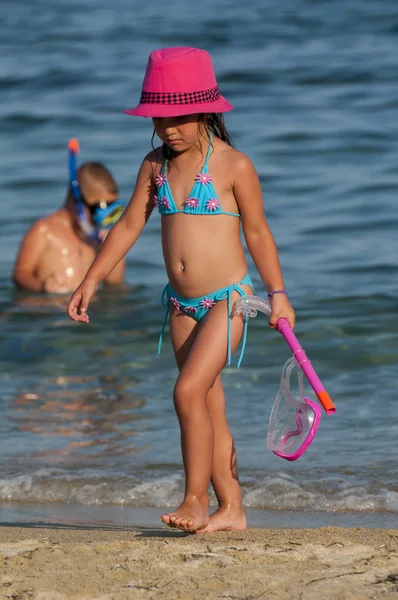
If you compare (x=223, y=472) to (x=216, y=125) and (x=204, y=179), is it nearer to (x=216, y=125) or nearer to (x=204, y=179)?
(x=204, y=179)

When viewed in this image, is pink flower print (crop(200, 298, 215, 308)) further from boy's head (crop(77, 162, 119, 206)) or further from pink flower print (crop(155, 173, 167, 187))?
boy's head (crop(77, 162, 119, 206))

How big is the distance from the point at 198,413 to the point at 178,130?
37.3 inches

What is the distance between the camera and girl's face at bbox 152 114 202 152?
372 centimetres

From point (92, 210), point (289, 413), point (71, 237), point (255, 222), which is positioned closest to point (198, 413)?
point (289, 413)

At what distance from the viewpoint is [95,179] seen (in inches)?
301

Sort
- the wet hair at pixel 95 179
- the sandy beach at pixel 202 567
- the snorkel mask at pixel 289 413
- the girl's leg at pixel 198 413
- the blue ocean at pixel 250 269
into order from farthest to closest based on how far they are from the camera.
Result: 1. the wet hair at pixel 95 179
2. the blue ocean at pixel 250 269
3. the girl's leg at pixel 198 413
4. the snorkel mask at pixel 289 413
5. the sandy beach at pixel 202 567

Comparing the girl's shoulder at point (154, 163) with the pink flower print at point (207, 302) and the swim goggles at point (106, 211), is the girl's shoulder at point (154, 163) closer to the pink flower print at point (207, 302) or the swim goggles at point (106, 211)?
the pink flower print at point (207, 302)

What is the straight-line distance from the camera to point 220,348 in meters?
3.71

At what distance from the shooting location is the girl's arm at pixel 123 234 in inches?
152

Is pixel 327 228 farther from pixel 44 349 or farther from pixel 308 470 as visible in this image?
pixel 308 470

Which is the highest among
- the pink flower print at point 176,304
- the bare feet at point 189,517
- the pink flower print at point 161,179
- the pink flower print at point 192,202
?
the pink flower print at point 161,179

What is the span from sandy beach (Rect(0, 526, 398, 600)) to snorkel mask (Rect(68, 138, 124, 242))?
4.28 m

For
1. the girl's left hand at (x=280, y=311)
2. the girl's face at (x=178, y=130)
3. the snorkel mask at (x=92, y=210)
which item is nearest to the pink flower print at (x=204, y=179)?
the girl's face at (x=178, y=130)

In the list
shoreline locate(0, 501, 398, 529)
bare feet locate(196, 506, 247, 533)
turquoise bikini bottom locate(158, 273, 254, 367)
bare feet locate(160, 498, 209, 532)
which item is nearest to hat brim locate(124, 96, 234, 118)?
turquoise bikini bottom locate(158, 273, 254, 367)
